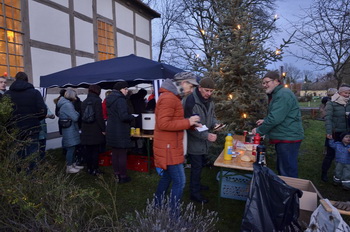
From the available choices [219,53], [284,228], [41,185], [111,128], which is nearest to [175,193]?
[284,228]

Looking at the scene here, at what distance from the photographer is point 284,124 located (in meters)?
3.02

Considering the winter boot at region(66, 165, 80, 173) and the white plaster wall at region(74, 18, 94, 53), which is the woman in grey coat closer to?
the winter boot at region(66, 165, 80, 173)

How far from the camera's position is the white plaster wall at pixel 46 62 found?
21.9 feet

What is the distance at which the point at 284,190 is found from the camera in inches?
77.9

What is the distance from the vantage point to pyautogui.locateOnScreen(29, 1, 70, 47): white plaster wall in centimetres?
655

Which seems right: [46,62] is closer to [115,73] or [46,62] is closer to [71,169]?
[115,73]

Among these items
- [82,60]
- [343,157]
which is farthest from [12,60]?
[343,157]

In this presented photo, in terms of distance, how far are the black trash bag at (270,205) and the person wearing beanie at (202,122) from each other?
87 cm

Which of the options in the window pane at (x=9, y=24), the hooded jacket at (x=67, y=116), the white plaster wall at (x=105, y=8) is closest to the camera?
the hooded jacket at (x=67, y=116)

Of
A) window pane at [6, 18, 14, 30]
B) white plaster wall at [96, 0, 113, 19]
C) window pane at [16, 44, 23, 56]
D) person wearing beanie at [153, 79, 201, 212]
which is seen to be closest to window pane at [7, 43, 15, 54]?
window pane at [16, 44, 23, 56]

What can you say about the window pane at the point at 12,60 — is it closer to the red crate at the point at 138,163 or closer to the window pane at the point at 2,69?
the window pane at the point at 2,69

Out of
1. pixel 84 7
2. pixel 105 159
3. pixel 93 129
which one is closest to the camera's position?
pixel 93 129

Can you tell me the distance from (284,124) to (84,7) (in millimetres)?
8081

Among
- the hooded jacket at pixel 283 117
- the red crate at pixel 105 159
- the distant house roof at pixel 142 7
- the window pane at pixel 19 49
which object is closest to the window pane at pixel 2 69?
the window pane at pixel 19 49
